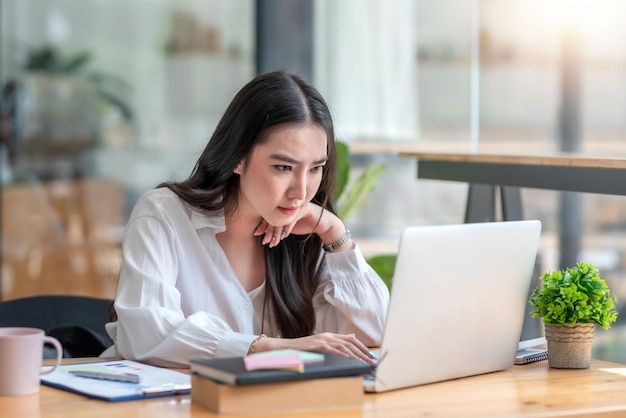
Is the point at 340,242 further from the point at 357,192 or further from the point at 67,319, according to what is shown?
the point at 357,192

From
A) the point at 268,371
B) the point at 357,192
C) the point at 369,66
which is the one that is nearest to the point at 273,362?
the point at 268,371

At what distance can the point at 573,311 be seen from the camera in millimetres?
1812

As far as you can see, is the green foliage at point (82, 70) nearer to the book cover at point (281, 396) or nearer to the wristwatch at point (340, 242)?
the wristwatch at point (340, 242)

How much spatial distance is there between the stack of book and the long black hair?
66cm

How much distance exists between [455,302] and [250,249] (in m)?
0.65

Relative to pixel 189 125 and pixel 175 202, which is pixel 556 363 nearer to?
pixel 175 202

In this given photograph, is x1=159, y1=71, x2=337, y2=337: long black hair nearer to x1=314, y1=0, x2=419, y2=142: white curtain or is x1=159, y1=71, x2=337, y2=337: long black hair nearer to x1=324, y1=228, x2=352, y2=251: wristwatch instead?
x1=324, y1=228, x2=352, y2=251: wristwatch

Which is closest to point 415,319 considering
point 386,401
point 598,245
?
point 386,401

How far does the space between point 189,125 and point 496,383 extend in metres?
3.19

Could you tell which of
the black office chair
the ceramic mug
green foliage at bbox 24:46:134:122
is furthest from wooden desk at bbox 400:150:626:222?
green foliage at bbox 24:46:134:122

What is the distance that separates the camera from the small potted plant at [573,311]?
1.81 meters

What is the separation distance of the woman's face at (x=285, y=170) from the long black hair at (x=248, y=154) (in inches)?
0.9

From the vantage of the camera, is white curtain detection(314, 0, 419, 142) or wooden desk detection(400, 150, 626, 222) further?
white curtain detection(314, 0, 419, 142)

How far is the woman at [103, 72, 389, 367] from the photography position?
188 centimetres
